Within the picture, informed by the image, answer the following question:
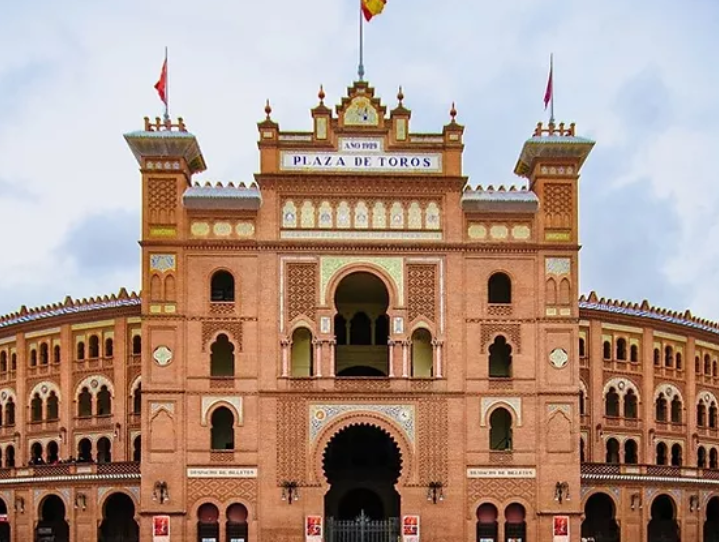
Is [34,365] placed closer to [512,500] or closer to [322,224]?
[322,224]

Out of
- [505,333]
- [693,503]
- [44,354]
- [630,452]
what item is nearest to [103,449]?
[44,354]

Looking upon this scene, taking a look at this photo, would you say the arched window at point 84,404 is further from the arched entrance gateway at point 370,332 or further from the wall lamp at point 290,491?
the wall lamp at point 290,491

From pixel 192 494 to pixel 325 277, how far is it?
10529 mm

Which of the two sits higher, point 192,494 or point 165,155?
point 165,155

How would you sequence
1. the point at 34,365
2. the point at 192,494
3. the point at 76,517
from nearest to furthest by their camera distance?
the point at 192,494, the point at 76,517, the point at 34,365

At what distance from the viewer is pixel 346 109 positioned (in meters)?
55.1

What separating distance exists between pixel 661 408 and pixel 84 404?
101 feet

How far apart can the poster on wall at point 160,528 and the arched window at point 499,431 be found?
46.2ft

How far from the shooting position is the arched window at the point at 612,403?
67000 mm

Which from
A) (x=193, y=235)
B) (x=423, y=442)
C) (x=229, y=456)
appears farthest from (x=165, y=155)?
(x=423, y=442)

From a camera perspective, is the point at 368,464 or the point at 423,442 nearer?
the point at 423,442

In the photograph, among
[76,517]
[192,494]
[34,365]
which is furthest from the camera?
[34,365]

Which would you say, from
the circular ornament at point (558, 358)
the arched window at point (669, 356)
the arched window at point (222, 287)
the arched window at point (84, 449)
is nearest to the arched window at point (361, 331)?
the arched window at point (222, 287)

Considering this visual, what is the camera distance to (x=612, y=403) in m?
67.2
